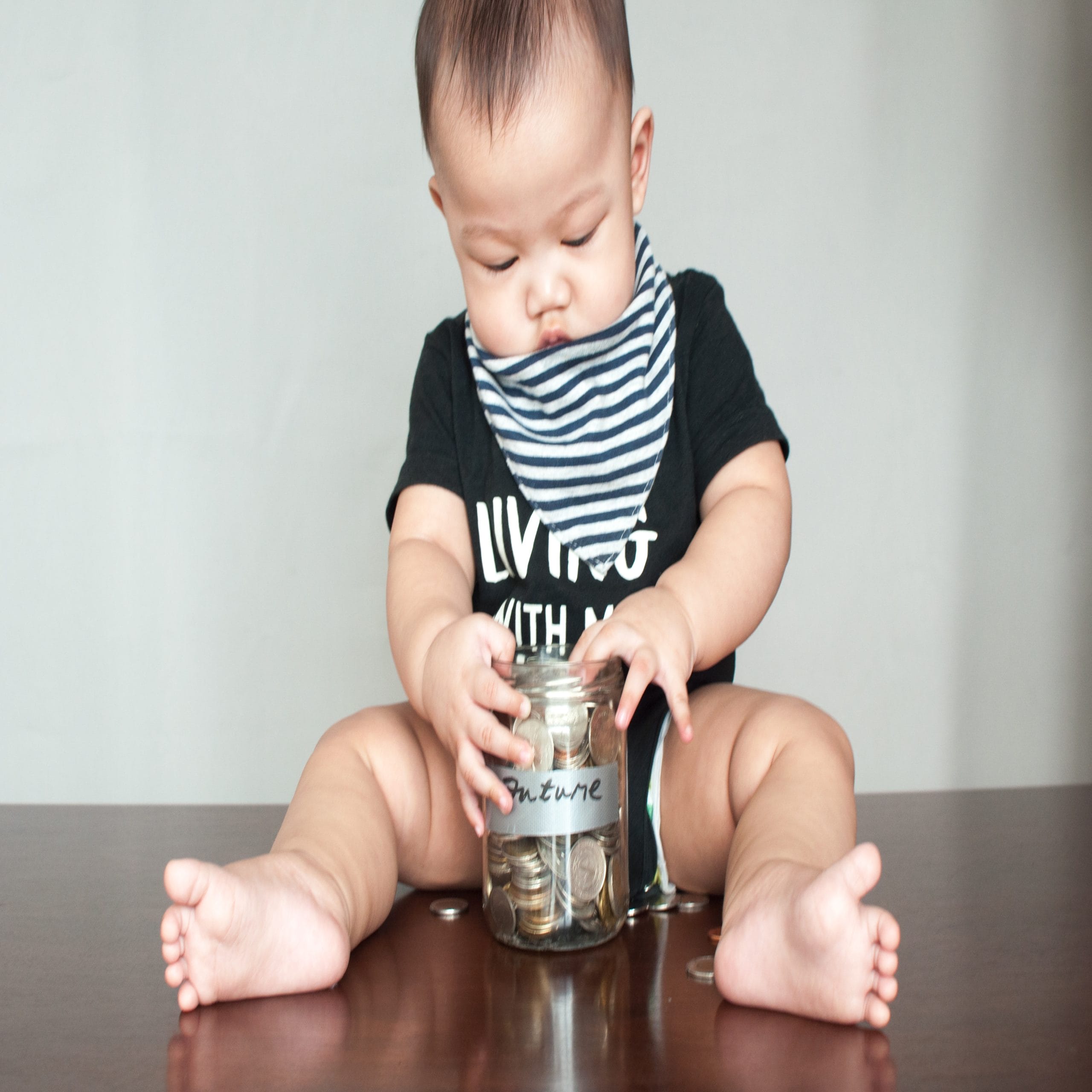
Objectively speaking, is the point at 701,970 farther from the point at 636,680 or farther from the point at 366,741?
the point at 366,741

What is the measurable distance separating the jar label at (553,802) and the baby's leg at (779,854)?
0.32 ft

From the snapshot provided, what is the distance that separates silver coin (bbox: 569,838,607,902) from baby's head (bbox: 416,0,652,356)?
40cm

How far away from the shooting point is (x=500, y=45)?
2.82 feet

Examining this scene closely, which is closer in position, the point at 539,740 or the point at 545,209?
the point at 539,740

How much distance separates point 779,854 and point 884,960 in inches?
4.3

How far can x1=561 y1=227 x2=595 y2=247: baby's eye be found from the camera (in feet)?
2.93

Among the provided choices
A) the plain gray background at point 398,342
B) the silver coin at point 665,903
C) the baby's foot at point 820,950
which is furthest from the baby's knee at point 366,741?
the plain gray background at point 398,342

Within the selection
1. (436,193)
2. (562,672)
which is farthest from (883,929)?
(436,193)

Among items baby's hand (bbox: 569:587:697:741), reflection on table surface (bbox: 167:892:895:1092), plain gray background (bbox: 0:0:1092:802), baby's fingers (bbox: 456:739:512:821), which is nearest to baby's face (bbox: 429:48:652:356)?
baby's hand (bbox: 569:587:697:741)

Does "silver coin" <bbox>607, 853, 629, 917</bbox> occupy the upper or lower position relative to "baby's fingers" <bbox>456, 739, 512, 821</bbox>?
lower

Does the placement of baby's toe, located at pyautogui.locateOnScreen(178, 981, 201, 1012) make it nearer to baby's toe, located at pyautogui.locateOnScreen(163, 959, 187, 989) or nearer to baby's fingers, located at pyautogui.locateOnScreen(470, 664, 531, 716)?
baby's toe, located at pyautogui.locateOnScreen(163, 959, 187, 989)

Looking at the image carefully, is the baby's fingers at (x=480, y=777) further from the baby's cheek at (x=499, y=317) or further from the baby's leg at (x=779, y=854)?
the baby's cheek at (x=499, y=317)

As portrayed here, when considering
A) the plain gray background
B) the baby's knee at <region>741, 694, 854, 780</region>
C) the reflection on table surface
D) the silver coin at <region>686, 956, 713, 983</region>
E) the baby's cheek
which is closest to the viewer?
the reflection on table surface

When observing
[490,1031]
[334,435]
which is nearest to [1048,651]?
[334,435]
